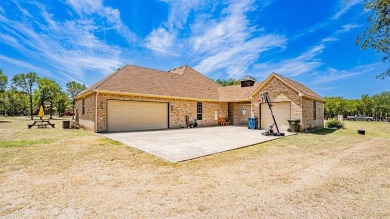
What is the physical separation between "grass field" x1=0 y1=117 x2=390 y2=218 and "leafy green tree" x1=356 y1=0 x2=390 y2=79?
5.21 m

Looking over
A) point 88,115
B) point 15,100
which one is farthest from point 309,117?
point 15,100

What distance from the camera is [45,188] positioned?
4.05 metres

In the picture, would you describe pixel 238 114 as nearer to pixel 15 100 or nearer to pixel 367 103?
pixel 367 103

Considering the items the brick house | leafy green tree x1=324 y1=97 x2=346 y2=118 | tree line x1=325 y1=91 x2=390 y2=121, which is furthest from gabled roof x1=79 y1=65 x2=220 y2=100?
tree line x1=325 y1=91 x2=390 y2=121

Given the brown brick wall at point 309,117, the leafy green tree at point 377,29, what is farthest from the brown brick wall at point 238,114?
the leafy green tree at point 377,29

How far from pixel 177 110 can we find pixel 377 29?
14265mm

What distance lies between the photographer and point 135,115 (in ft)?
50.9

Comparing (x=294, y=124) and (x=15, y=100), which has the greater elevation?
(x=15, y=100)

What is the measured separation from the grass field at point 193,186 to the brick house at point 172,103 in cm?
753

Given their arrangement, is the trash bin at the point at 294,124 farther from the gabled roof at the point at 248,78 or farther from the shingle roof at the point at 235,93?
the gabled roof at the point at 248,78

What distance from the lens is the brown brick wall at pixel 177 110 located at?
13918 mm

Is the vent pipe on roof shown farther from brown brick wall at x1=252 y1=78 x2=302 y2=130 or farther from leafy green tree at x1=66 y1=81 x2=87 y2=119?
leafy green tree at x1=66 y1=81 x2=87 y2=119

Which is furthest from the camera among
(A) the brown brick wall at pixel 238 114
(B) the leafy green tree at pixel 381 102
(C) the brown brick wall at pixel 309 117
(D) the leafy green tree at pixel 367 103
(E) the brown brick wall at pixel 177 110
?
(D) the leafy green tree at pixel 367 103

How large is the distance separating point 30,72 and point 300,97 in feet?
163
